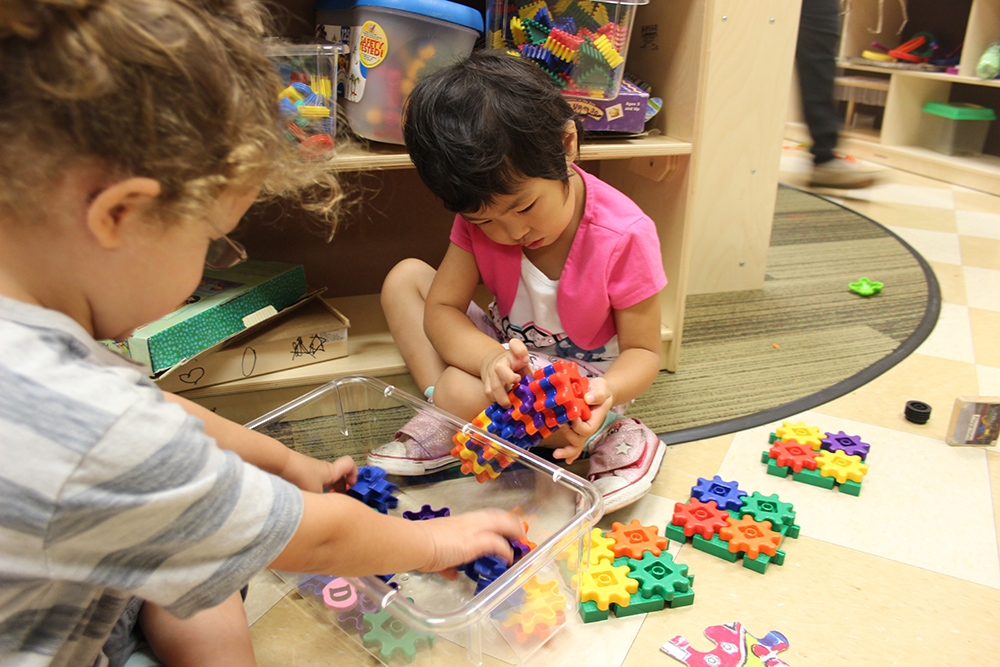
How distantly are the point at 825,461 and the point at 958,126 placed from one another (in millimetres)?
2170

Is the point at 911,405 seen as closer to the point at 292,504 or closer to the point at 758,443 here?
the point at 758,443

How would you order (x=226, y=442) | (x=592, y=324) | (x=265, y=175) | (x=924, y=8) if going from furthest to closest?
(x=924, y=8) < (x=592, y=324) < (x=226, y=442) < (x=265, y=175)

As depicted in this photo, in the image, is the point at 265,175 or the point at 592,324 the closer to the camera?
the point at 265,175

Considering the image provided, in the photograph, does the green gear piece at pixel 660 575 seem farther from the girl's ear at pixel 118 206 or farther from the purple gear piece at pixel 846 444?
the girl's ear at pixel 118 206

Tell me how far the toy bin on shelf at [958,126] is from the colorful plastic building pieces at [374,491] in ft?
8.11

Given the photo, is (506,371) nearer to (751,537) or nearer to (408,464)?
(408,464)

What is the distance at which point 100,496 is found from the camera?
0.35 metres

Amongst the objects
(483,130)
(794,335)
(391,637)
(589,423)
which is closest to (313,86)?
(483,130)

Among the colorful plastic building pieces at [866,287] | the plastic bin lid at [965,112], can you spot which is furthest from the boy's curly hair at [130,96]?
the plastic bin lid at [965,112]

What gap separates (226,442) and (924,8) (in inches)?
124

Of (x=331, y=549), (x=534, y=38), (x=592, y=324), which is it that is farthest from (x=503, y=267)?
(x=331, y=549)

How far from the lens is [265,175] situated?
44 cm

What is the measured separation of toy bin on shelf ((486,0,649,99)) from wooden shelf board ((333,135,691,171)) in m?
0.09

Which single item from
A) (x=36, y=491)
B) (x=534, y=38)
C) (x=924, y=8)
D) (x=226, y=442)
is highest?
(x=924, y=8)
